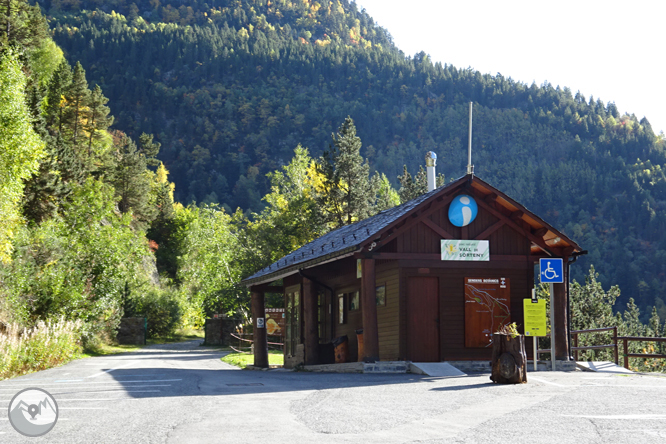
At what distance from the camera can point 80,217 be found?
42.7 meters

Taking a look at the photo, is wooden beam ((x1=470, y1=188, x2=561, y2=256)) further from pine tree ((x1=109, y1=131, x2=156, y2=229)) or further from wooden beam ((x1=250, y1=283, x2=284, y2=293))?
pine tree ((x1=109, y1=131, x2=156, y2=229))

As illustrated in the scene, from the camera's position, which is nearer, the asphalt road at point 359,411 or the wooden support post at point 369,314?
the asphalt road at point 359,411

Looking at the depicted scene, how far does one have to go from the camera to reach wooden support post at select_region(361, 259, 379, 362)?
1869cm

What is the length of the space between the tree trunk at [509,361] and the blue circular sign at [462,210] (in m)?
5.88

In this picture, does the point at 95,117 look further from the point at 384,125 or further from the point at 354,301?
the point at 384,125

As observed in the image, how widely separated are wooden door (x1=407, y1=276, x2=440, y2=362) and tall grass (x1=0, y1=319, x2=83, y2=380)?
11.1 metres

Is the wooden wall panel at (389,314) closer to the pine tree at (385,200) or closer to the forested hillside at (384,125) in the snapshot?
the pine tree at (385,200)

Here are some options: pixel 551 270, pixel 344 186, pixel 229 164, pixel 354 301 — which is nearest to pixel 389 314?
pixel 354 301

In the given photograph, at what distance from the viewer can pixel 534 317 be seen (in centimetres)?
1858

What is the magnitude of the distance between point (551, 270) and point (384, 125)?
161 meters

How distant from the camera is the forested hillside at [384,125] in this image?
146125 millimetres

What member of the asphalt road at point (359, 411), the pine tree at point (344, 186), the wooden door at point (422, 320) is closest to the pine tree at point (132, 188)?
the pine tree at point (344, 186)

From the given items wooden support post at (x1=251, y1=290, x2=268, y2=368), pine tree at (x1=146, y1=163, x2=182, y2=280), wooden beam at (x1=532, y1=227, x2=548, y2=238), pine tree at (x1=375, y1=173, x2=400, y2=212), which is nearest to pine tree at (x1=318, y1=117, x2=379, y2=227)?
pine tree at (x1=375, y1=173, x2=400, y2=212)

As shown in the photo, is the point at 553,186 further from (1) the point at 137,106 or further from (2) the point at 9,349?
(2) the point at 9,349
